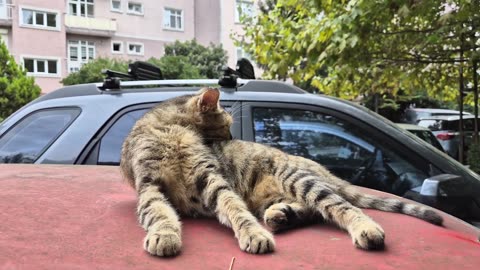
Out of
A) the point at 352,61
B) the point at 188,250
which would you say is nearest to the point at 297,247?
the point at 188,250

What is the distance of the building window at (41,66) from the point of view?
27.8m

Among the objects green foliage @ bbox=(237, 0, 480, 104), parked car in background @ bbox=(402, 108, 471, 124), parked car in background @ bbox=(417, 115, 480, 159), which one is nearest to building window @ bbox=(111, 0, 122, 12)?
Result: parked car in background @ bbox=(402, 108, 471, 124)

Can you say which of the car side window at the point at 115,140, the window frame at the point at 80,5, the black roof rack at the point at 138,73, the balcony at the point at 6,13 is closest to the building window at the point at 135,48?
the window frame at the point at 80,5

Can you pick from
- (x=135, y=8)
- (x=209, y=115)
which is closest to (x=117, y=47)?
(x=135, y=8)

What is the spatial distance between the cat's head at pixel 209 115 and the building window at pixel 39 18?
28090mm

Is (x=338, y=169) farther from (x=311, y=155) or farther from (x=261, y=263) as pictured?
(x=261, y=263)

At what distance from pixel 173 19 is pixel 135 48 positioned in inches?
136

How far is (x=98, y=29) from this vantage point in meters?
30.0

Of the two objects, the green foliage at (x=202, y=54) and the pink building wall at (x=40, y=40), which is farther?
the green foliage at (x=202, y=54)

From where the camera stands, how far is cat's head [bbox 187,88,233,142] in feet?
8.77

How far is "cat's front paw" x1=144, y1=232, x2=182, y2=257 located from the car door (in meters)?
2.54

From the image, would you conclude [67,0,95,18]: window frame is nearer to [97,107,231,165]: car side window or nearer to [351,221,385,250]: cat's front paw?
[97,107,231,165]: car side window

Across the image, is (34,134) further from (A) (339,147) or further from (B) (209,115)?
(A) (339,147)

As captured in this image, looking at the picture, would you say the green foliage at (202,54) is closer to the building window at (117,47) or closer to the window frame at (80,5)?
the building window at (117,47)
